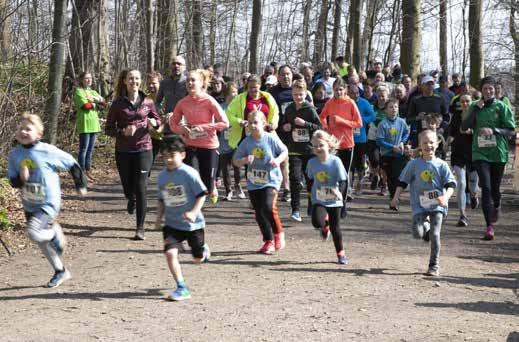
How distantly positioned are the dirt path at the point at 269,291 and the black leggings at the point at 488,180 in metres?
0.47

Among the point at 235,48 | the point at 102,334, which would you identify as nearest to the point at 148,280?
the point at 102,334

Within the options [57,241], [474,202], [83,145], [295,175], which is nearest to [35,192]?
[57,241]

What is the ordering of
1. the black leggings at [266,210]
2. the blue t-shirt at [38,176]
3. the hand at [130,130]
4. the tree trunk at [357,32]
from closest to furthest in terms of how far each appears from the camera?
the blue t-shirt at [38,176], the black leggings at [266,210], the hand at [130,130], the tree trunk at [357,32]

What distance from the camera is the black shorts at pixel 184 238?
6.92 m

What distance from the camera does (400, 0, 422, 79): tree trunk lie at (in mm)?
18641

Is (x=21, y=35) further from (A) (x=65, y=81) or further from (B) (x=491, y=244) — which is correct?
(B) (x=491, y=244)

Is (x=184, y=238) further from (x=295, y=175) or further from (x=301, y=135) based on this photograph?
(x=301, y=135)

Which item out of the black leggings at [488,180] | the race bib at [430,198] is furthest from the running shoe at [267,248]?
the black leggings at [488,180]

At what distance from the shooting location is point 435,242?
26.1 feet

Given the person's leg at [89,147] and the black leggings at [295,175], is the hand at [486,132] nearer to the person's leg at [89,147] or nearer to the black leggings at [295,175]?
the black leggings at [295,175]

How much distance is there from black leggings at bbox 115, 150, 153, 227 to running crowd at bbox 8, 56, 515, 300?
15 millimetres

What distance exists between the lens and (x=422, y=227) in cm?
807

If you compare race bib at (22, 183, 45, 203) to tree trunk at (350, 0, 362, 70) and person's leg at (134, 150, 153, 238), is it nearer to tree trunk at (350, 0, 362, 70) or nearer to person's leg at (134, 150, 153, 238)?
person's leg at (134, 150, 153, 238)

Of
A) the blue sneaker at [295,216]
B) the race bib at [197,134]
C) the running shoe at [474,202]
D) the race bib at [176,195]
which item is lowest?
the blue sneaker at [295,216]
